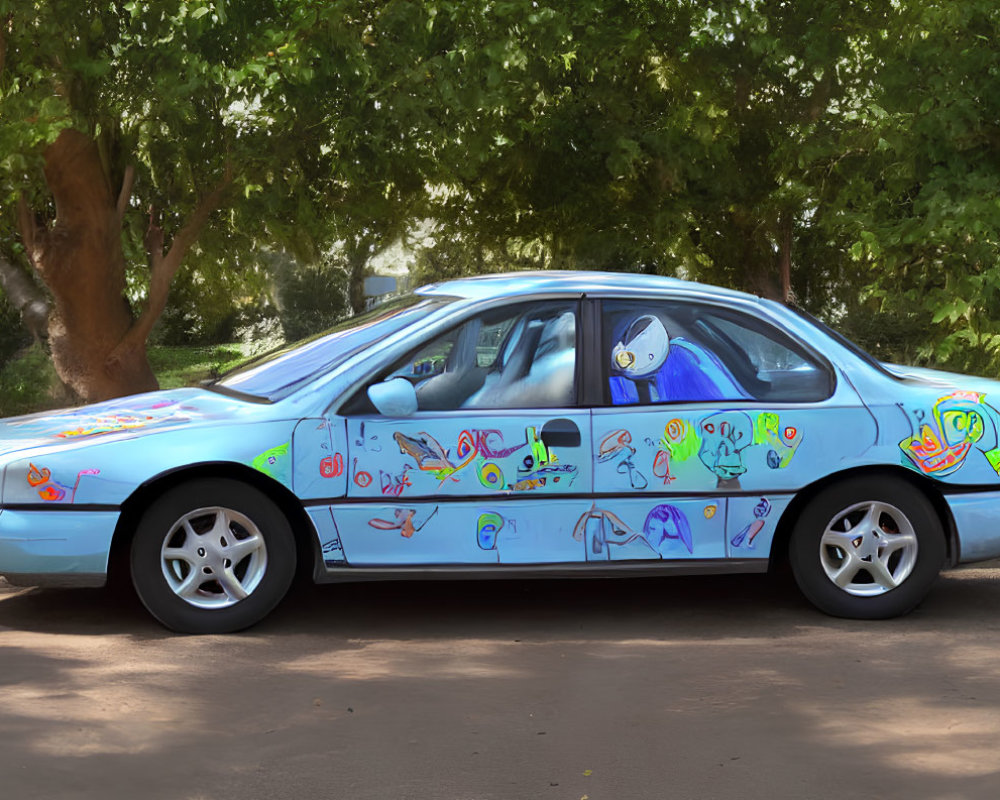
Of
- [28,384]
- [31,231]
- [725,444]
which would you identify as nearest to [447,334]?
[725,444]

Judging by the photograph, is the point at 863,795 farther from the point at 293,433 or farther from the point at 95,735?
the point at 293,433

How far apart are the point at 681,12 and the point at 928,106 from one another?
5.09 metres

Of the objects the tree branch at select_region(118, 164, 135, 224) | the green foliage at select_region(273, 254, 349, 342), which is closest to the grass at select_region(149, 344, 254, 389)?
the green foliage at select_region(273, 254, 349, 342)

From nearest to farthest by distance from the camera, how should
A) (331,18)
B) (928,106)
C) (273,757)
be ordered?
(273,757), (331,18), (928,106)

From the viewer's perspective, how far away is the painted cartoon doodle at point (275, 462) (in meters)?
6.48

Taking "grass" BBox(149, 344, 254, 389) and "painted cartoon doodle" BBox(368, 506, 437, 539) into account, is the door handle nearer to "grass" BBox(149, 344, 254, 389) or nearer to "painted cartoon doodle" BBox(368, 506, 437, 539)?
"painted cartoon doodle" BBox(368, 506, 437, 539)

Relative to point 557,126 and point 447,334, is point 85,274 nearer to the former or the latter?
point 557,126

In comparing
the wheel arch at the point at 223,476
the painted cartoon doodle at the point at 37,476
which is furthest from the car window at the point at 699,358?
the painted cartoon doodle at the point at 37,476

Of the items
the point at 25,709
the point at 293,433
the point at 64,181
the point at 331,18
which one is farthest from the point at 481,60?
the point at 25,709

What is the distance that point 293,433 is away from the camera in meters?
6.55

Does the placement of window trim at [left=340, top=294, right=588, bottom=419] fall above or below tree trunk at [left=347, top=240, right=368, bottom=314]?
below

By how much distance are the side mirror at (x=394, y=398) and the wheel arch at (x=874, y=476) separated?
5.70ft

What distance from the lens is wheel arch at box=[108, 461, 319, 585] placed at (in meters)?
6.49

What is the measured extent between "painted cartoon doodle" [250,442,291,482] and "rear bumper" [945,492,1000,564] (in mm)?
2935
